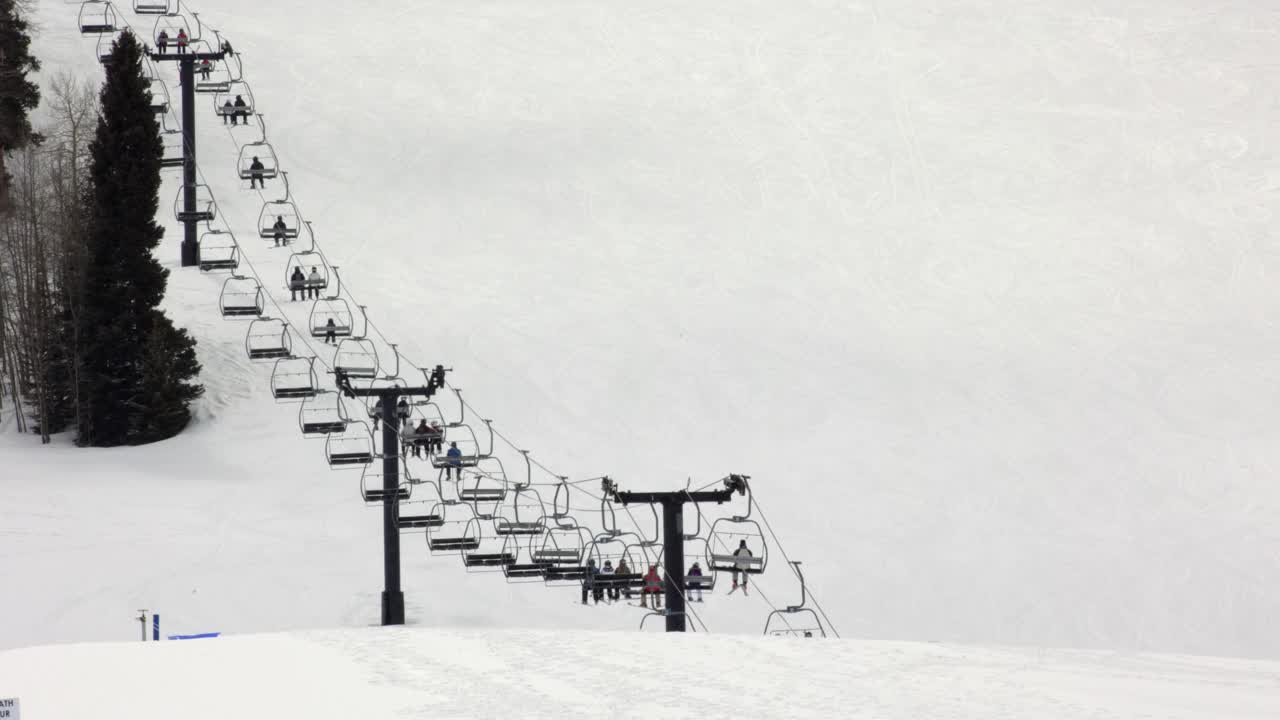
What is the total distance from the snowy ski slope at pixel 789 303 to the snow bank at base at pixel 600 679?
1582cm

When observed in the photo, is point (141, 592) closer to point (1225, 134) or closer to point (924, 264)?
point (924, 264)

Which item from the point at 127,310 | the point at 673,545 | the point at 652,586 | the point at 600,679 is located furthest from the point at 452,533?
the point at 600,679

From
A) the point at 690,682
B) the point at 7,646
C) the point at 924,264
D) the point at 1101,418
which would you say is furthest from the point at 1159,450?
the point at 690,682

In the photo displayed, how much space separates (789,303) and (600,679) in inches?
1428

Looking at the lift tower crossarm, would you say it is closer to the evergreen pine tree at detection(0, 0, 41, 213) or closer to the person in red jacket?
the person in red jacket

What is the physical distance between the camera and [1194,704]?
1209cm

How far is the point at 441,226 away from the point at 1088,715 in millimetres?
42679

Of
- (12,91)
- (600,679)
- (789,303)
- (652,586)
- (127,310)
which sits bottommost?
(600,679)

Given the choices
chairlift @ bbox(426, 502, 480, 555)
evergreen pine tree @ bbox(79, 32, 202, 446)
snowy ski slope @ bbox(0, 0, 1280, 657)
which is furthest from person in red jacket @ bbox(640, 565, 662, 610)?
evergreen pine tree @ bbox(79, 32, 202, 446)

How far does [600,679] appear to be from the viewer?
12852mm

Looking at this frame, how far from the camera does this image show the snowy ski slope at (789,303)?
32.7 meters

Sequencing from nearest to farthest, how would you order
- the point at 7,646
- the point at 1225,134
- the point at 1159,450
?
1. the point at 7,646
2. the point at 1159,450
3. the point at 1225,134

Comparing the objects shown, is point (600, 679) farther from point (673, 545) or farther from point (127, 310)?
point (127, 310)

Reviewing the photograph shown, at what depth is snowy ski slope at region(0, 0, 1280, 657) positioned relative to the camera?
107 feet
